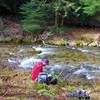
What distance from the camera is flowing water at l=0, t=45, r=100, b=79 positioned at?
16828 millimetres

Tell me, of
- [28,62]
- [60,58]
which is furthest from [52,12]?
[28,62]

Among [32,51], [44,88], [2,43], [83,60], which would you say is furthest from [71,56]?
[44,88]

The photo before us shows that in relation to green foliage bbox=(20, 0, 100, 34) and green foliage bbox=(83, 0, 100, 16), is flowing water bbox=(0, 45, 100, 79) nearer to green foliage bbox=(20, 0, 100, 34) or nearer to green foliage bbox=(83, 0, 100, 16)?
green foliage bbox=(20, 0, 100, 34)

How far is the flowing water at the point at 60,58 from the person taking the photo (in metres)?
16.8

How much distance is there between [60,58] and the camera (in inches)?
789

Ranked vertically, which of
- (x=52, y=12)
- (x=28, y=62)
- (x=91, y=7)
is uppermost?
(x=91, y=7)

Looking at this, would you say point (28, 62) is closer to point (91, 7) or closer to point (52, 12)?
point (91, 7)

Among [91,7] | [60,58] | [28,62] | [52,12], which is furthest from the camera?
[52,12]

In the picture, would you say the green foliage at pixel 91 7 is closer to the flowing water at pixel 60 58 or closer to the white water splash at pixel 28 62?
the flowing water at pixel 60 58

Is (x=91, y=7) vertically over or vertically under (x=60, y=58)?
over

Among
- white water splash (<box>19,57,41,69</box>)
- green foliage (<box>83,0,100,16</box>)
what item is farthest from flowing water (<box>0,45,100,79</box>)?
green foliage (<box>83,0,100,16</box>)

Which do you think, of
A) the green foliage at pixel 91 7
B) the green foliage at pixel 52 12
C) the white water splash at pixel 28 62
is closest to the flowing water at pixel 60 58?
the white water splash at pixel 28 62

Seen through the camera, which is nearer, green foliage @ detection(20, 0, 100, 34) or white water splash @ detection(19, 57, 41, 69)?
white water splash @ detection(19, 57, 41, 69)

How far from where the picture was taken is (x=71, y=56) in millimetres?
20859
